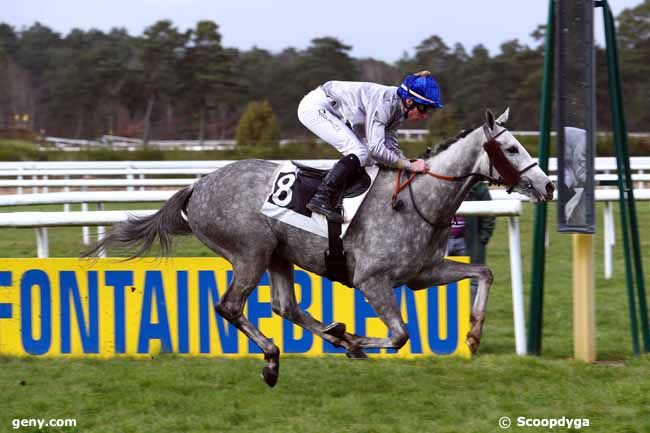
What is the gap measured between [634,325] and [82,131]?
156ft

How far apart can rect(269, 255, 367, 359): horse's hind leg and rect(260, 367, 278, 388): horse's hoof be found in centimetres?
34

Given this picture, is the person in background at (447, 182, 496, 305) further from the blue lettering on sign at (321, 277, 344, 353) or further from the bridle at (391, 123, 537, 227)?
the bridle at (391, 123, 537, 227)

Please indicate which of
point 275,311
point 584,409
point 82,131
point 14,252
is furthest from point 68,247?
point 82,131

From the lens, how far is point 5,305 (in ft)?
20.2

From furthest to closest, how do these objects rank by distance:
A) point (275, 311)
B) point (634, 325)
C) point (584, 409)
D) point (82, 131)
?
1. point (82, 131)
2. point (634, 325)
3. point (275, 311)
4. point (584, 409)

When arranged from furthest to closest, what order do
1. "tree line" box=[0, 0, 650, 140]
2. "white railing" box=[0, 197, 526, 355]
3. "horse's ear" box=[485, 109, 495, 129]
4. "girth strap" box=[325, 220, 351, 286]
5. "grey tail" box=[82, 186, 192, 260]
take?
"tree line" box=[0, 0, 650, 140] < "white railing" box=[0, 197, 526, 355] < "grey tail" box=[82, 186, 192, 260] < "girth strap" box=[325, 220, 351, 286] < "horse's ear" box=[485, 109, 495, 129]

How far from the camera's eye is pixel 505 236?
40.4ft

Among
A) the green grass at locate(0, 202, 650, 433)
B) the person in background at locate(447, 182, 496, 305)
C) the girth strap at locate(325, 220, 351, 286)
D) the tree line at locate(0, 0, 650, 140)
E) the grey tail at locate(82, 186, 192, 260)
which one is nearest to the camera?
the green grass at locate(0, 202, 650, 433)

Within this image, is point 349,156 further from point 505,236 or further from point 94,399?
point 505,236

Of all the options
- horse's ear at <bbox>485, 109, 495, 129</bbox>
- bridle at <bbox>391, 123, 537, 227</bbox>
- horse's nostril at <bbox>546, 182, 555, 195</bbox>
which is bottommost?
horse's nostril at <bbox>546, 182, 555, 195</bbox>

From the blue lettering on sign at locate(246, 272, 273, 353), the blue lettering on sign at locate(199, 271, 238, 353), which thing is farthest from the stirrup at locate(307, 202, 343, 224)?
the blue lettering on sign at locate(199, 271, 238, 353)

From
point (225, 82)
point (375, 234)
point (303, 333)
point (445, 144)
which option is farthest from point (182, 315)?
point (225, 82)

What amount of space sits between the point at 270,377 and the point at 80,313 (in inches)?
61.7

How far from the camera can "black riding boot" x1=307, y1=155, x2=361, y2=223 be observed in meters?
5.17
